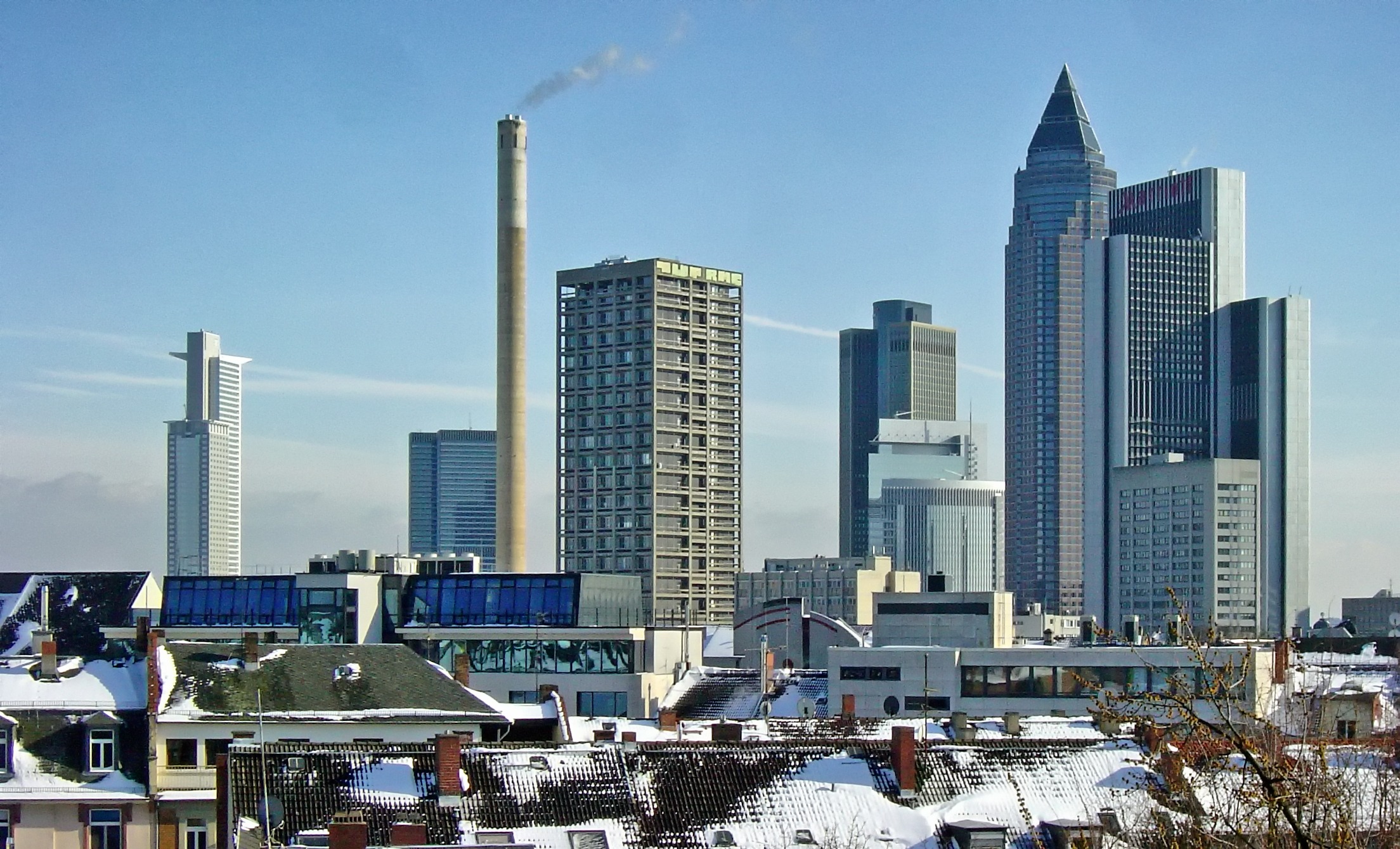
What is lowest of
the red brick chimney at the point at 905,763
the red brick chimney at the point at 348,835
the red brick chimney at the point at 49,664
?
the red brick chimney at the point at 348,835

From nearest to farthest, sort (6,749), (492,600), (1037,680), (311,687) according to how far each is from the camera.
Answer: (6,749) < (311,687) < (1037,680) < (492,600)

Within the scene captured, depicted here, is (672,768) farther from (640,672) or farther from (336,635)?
(336,635)

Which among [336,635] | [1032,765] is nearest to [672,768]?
[1032,765]

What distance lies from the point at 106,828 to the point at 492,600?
3005 inches

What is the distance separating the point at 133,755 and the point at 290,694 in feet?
33.1

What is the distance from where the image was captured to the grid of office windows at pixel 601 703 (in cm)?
12988

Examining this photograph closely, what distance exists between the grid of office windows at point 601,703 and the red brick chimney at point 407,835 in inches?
3064

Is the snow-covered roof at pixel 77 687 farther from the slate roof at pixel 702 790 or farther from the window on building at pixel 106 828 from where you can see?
the slate roof at pixel 702 790

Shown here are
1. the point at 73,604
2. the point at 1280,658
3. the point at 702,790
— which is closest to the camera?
the point at 702,790

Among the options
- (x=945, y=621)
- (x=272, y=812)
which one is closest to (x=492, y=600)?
(x=945, y=621)

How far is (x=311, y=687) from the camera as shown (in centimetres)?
7906

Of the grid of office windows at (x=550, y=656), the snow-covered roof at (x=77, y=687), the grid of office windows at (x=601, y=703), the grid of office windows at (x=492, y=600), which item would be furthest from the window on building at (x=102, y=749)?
the grid of office windows at (x=492, y=600)

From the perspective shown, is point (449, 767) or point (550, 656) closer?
point (449, 767)

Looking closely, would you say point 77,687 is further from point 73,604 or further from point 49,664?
point 73,604
